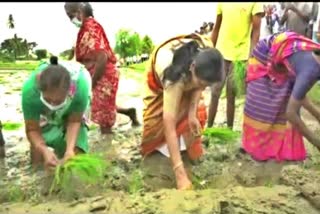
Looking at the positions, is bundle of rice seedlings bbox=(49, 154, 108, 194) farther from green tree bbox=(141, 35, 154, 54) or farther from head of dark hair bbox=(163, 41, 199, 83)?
green tree bbox=(141, 35, 154, 54)

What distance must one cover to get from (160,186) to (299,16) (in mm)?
3934

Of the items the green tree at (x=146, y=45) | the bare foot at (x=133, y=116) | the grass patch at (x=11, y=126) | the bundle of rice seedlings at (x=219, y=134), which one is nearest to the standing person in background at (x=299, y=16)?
the bare foot at (x=133, y=116)

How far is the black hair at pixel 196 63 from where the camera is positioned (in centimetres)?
333

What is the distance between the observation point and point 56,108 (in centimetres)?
345

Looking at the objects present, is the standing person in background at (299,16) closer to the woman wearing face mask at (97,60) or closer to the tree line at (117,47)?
the woman wearing face mask at (97,60)

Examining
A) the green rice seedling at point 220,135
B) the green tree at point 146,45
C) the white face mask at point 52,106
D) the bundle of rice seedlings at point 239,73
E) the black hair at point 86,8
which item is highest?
the black hair at point 86,8

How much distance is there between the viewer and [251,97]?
4.41 m

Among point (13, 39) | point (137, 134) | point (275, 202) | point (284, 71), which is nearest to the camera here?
point (275, 202)

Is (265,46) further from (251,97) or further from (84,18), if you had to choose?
(84,18)

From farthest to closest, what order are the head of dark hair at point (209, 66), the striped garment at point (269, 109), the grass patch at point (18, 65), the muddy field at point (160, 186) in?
the grass patch at point (18, 65) → the striped garment at point (269, 109) → the head of dark hair at point (209, 66) → the muddy field at point (160, 186)

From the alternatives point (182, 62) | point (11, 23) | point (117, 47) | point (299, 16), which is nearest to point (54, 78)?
point (182, 62)

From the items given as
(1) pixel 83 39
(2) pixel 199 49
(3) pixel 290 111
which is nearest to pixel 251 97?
(3) pixel 290 111

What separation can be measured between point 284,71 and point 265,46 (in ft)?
0.71

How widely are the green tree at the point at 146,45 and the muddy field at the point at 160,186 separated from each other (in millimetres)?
4481
